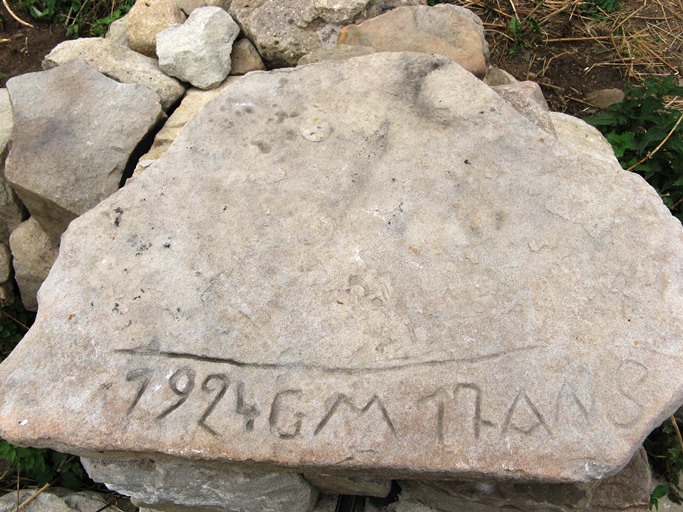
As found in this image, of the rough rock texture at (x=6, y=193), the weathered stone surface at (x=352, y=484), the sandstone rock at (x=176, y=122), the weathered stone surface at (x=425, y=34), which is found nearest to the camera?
the weathered stone surface at (x=352, y=484)

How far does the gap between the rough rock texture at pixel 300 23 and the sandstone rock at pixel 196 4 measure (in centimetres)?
25

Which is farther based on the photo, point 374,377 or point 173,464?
point 173,464

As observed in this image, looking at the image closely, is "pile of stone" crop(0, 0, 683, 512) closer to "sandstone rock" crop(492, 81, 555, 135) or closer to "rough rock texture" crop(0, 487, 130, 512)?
"sandstone rock" crop(492, 81, 555, 135)

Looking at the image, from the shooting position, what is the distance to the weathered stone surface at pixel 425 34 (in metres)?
2.34

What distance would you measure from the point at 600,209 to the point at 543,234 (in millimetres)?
181

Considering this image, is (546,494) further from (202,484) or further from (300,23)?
(300,23)

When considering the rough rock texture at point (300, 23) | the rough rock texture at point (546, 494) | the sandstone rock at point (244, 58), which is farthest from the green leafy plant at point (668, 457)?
the sandstone rock at point (244, 58)

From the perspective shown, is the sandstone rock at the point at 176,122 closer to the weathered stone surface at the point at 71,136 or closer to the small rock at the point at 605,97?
the weathered stone surface at the point at 71,136

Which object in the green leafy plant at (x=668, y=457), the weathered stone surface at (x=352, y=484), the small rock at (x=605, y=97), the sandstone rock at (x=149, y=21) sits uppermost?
the sandstone rock at (x=149, y=21)

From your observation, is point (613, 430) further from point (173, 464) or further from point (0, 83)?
point (0, 83)

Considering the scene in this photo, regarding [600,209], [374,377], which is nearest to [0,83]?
[374,377]

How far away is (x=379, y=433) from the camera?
148 centimetres

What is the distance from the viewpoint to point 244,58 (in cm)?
262

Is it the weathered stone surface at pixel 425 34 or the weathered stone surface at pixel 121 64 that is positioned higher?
the weathered stone surface at pixel 425 34
